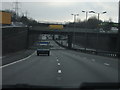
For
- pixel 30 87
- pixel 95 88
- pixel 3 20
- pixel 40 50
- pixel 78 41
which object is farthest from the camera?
pixel 78 41

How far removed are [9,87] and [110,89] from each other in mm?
3421

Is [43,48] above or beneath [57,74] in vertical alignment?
beneath

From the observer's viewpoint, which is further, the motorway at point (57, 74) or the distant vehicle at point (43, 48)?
the distant vehicle at point (43, 48)

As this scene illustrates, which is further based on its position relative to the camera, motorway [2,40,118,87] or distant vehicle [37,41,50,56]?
distant vehicle [37,41,50,56]

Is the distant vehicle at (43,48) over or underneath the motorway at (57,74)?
underneath

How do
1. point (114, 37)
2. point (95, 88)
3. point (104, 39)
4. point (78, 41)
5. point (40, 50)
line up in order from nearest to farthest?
point (95, 88)
point (40, 50)
point (114, 37)
point (104, 39)
point (78, 41)

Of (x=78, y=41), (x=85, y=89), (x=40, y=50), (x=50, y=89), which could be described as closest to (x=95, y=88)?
(x=85, y=89)

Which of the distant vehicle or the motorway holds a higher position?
the motorway

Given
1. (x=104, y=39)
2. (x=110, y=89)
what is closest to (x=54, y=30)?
(x=104, y=39)

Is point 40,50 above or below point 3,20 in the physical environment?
below

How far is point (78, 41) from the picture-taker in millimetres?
186625

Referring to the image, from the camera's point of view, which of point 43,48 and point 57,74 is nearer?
point 57,74

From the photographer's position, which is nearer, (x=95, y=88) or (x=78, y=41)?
(x=95, y=88)

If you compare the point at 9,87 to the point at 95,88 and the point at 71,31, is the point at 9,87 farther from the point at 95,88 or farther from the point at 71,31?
the point at 71,31
